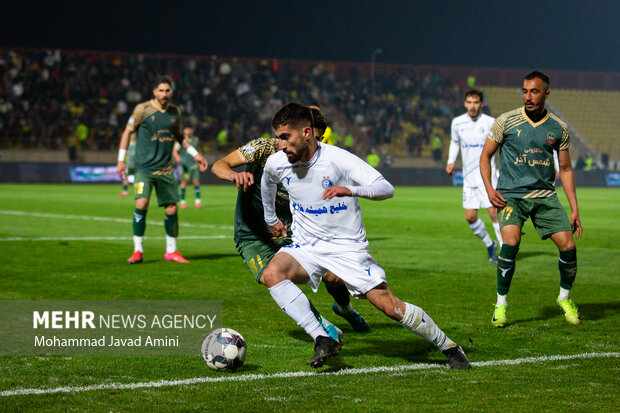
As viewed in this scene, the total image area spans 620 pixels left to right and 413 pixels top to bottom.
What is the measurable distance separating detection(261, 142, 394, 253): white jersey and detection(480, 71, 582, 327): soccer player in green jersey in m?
2.02

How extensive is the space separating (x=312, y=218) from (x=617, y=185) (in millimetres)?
40980

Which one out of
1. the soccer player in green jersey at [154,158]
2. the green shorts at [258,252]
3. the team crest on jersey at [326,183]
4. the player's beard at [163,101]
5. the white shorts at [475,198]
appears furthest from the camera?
the white shorts at [475,198]

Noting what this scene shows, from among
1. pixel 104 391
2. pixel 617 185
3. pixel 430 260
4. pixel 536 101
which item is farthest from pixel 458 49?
pixel 104 391

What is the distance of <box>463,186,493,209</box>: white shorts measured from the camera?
1109cm

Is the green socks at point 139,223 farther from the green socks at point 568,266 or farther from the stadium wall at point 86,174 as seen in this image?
the stadium wall at point 86,174

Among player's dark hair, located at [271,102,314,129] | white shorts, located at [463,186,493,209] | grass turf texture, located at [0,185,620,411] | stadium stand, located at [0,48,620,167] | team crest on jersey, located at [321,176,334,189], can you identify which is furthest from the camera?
stadium stand, located at [0,48,620,167]

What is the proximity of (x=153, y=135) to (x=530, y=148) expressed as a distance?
5.42 metres

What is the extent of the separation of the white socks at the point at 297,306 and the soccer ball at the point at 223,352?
363mm

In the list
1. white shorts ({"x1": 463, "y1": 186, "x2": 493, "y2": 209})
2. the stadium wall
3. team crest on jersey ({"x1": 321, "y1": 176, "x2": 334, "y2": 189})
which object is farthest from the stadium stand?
team crest on jersey ({"x1": 321, "y1": 176, "x2": 334, "y2": 189})

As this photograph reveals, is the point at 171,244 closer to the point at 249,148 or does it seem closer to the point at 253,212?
the point at 253,212

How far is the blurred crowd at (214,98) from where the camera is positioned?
38.7 metres

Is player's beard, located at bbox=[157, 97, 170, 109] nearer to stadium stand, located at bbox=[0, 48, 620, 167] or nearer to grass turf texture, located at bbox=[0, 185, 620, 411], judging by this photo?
grass turf texture, located at bbox=[0, 185, 620, 411]

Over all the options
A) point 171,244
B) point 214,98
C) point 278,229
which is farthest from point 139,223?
point 214,98

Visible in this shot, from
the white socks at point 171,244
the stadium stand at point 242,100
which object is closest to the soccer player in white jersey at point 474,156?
the white socks at point 171,244
